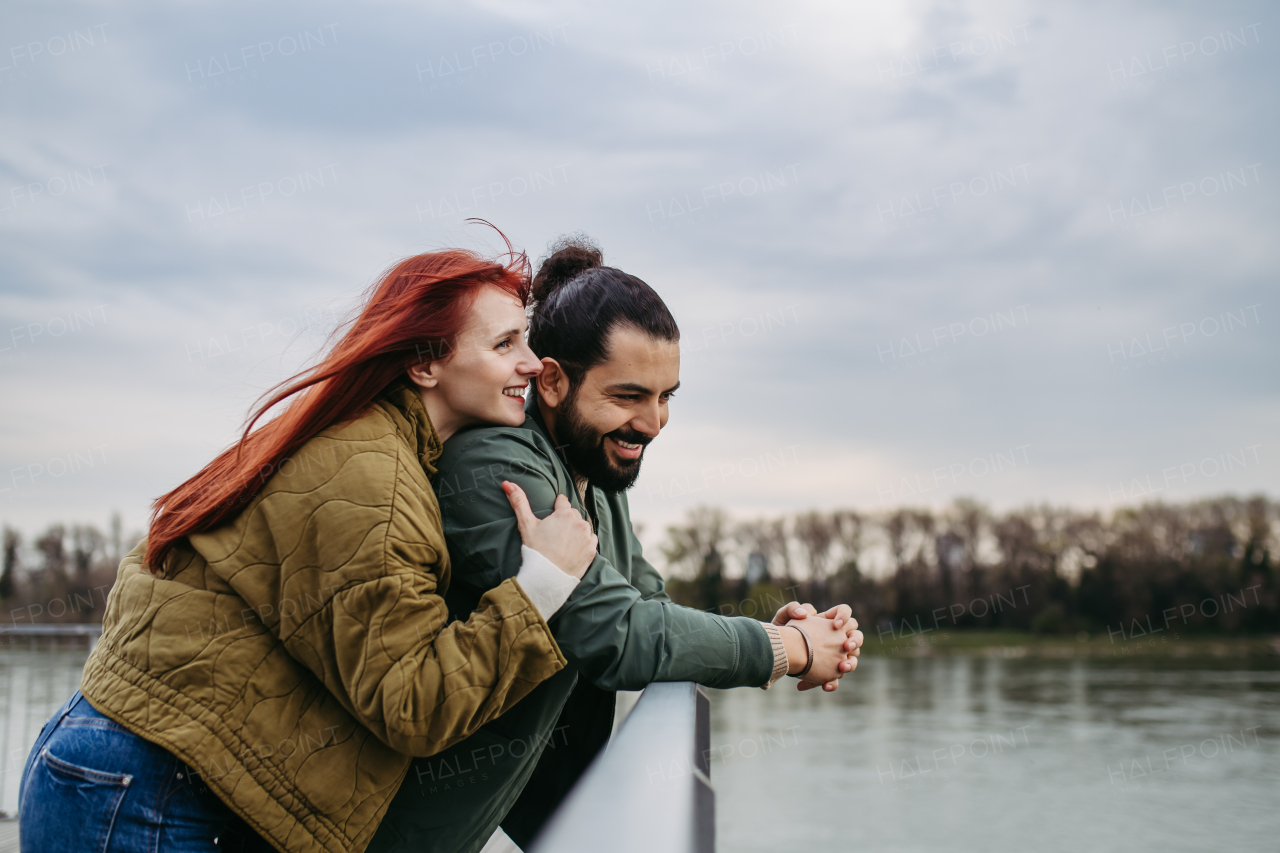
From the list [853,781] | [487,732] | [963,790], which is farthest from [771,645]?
[963,790]

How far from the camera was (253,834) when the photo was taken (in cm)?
163

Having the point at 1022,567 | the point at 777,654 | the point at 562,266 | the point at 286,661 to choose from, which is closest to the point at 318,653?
the point at 286,661

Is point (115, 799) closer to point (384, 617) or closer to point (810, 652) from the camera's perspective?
point (384, 617)

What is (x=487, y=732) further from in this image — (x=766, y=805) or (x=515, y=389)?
(x=766, y=805)

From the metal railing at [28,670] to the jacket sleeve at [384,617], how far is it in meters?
4.56

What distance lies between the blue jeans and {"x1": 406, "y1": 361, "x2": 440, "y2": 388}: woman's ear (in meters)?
0.78

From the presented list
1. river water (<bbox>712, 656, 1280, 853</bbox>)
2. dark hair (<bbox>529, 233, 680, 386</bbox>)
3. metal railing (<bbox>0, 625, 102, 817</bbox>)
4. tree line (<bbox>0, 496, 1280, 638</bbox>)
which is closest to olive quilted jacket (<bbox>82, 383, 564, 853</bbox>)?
dark hair (<bbox>529, 233, 680, 386</bbox>)

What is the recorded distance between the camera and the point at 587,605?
1.73m

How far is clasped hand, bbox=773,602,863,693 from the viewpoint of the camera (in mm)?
2141

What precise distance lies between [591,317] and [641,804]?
168 centimetres

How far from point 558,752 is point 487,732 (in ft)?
1.93

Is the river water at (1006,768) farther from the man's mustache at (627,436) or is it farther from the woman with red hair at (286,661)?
the woman with red hair at (286,661)

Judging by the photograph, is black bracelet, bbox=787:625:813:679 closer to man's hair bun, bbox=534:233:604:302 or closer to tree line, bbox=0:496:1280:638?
man's hair bun, bbox=534:233:604:302

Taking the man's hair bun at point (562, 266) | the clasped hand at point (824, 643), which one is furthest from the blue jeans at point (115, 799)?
the man's hair bun at point (562, 266)
